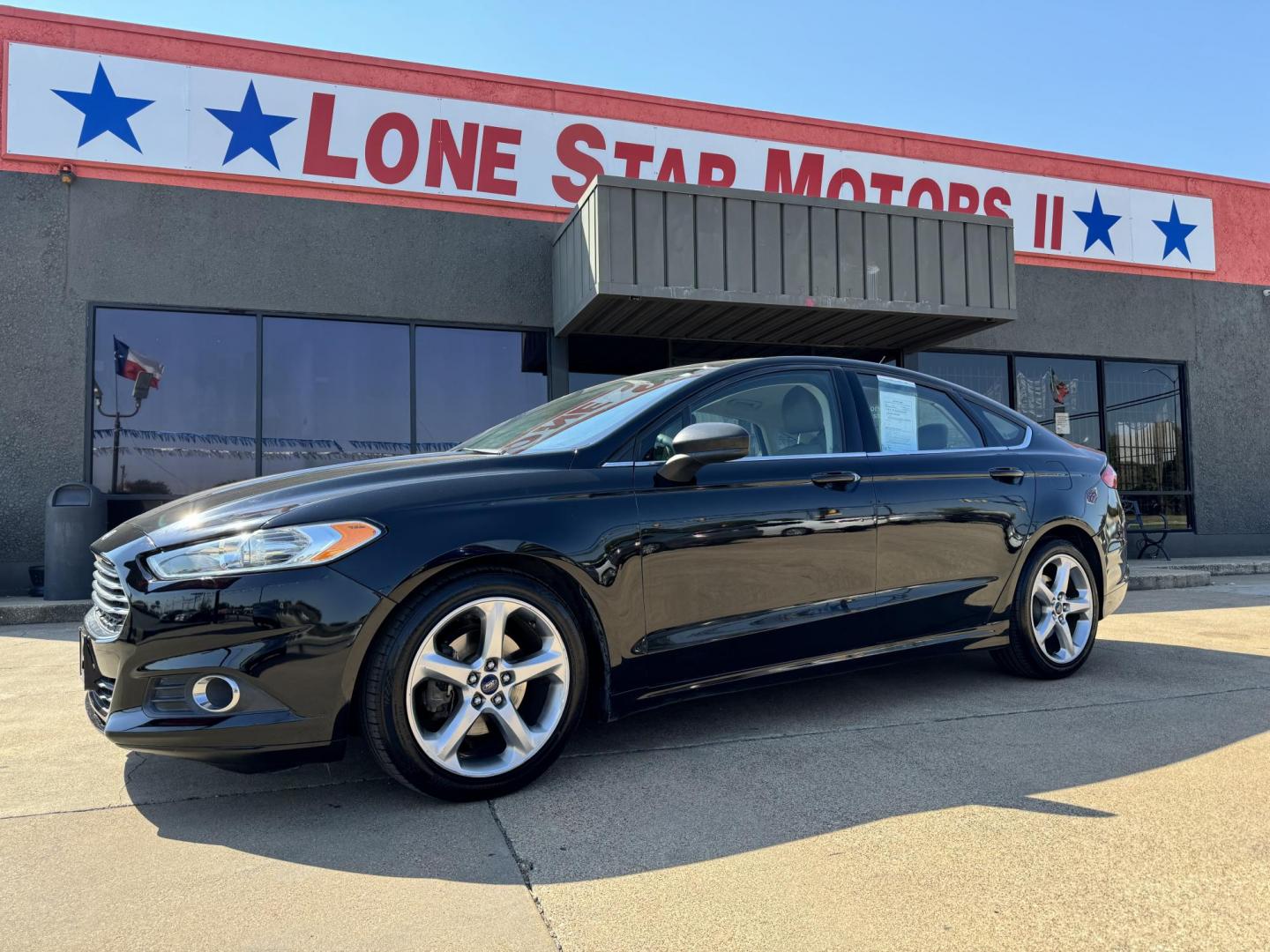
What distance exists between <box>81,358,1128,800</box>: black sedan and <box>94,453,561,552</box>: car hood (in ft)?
0.04

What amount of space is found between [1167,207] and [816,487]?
38.1ft

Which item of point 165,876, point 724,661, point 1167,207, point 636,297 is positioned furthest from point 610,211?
point 1167,207

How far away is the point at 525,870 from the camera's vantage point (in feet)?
7.59

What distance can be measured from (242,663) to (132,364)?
7130 mm

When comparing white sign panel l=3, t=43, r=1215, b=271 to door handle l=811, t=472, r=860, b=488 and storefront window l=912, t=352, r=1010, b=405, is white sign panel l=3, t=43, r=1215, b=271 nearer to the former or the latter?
storefront window l=912, t=352, r=1010, b=405

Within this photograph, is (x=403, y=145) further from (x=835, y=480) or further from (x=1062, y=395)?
(x=1062, y=395)

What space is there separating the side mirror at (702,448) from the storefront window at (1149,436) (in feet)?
34.5

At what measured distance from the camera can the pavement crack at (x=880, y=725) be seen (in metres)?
3.31

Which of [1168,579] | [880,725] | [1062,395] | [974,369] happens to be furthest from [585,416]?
[1062,395]

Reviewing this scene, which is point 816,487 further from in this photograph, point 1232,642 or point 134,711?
point 1232,642

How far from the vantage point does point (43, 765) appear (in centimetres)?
325

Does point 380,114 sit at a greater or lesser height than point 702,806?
greater

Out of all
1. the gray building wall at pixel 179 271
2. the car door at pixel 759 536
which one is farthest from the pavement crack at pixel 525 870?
the gray building wall at pixel 179 271

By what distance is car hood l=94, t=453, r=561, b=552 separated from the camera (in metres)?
2.71
